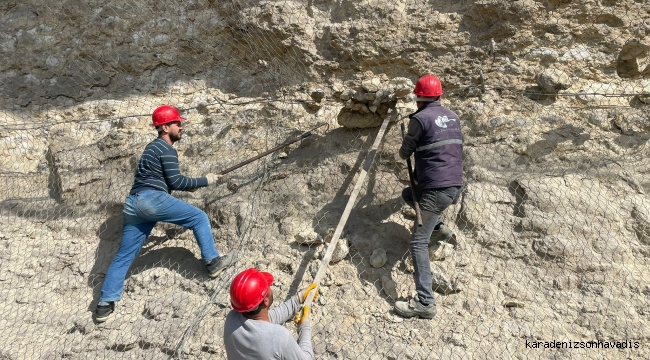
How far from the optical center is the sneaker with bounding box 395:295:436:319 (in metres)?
3.53

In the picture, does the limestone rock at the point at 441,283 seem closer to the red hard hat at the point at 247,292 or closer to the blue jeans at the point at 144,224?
the red hard hat at the point at 247,292

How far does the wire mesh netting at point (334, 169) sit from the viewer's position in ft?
12.0

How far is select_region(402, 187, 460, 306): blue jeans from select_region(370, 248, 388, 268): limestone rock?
1.48ft

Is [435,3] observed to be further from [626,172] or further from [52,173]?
[52,173]

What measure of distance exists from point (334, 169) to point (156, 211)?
1676mm

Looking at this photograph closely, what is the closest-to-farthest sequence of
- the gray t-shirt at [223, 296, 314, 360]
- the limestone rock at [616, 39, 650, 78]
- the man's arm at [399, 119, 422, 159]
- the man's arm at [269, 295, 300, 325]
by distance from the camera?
the gray t-shirt at [223, 296, 314, 360]
the man's arm at [269, 295, 300, 325]
the man's arm at [399, 119, 422, 159]
the limestone rock at [616, 39, 650, 78]

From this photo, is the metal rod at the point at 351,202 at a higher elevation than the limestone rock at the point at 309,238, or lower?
higher

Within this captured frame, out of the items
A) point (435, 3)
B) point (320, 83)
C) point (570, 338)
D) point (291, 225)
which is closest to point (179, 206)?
point (291, 225)

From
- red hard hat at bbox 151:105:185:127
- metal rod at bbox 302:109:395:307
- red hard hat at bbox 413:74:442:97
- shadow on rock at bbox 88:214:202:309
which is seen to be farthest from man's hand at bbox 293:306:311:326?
red hard hat at bbox 151:105:185:127

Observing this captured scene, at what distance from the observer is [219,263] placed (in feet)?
13.5

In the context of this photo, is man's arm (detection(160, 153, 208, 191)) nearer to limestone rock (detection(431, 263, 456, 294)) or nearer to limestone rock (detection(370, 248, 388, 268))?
limestone rock (detection(370, 248, 388, 268))

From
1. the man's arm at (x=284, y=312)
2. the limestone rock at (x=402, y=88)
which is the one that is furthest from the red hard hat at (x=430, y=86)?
the man's arm at (x=284, y=312)

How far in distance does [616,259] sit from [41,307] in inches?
191

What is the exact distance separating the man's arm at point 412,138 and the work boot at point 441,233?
26.5 inches
